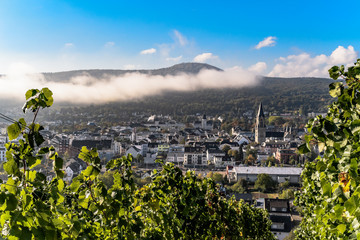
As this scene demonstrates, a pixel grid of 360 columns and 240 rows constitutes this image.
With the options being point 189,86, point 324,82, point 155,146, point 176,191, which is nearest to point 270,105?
point 324,82

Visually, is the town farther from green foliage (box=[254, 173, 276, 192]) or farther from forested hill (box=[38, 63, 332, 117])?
forested hill (box=[38, 63, 332, 117])

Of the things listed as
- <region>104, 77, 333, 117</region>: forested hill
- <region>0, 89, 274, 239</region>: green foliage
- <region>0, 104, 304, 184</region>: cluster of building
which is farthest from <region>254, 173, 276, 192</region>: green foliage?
<region>104, 77, 333, 117</region>: forested hill

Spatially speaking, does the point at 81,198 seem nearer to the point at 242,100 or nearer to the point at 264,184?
the point at 264,184

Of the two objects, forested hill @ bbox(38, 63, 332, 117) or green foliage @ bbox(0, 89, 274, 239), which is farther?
forested hill @ bbox(38, 63, 332, 117)

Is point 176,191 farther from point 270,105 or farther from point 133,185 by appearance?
point 270,105

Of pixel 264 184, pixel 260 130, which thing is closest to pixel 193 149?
pixel 264 184

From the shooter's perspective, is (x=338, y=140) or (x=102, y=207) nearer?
(x=338, y=140)
